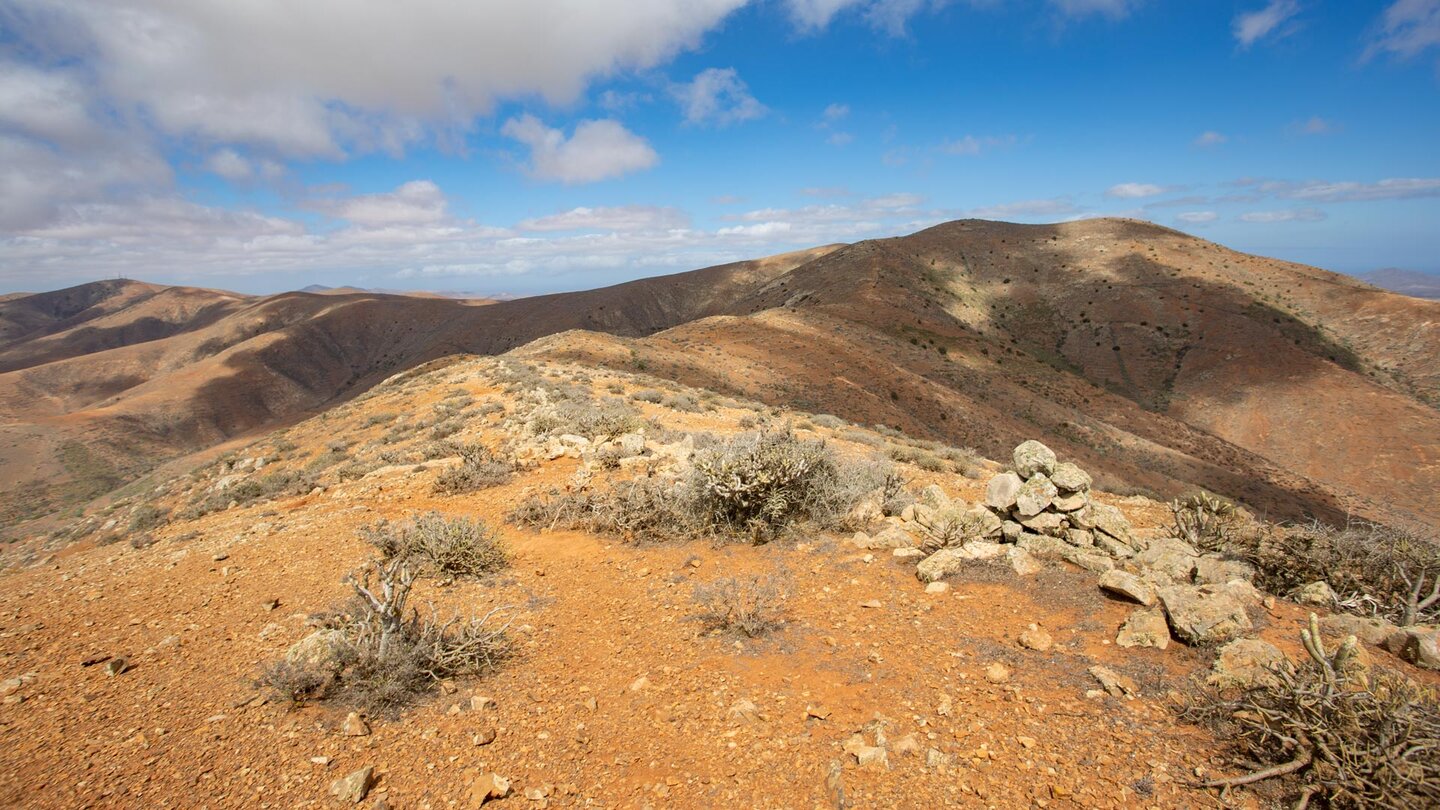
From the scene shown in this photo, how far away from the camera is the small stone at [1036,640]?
4469 millimetres

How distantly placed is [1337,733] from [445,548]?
23.2 feet

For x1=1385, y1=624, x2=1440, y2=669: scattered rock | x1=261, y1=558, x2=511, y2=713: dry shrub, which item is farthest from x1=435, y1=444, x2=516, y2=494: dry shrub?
x1=1385, y1=624, x2=1440, y2=669: scattered rock

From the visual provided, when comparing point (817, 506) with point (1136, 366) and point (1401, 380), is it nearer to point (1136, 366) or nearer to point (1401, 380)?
point (1136, 366)

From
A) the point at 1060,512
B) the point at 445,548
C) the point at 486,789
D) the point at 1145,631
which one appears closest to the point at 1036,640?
the point at 1145,631

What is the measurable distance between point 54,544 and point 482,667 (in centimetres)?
1466

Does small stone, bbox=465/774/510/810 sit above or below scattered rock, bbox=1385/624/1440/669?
below

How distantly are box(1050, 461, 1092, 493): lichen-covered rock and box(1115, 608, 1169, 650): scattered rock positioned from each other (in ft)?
7.75

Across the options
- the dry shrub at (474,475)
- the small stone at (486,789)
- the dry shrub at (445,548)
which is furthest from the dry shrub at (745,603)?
the dry shrub at (474,475)

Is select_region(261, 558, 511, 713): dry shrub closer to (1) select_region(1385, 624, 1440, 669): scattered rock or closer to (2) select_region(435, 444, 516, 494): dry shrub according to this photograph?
(2) select_region(435, 444, 516, 494): dry shrub

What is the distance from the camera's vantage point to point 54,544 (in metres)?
12.3

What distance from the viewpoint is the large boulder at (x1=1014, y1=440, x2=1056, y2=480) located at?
7090 millimetres

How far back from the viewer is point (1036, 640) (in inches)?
178

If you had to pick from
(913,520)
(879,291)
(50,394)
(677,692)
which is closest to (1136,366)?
(879,291)

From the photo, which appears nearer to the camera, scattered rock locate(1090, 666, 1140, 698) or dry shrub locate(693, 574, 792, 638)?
scattered rock locate(1090, 666, 1140, 698)
